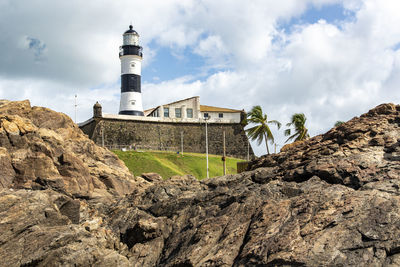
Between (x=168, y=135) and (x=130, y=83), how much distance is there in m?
11.7

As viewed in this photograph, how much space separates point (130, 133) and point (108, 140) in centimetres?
392

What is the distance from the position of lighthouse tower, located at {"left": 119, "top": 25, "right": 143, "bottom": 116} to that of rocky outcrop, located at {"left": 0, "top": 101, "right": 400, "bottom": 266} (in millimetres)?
49975

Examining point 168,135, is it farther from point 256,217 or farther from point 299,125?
point 256,217

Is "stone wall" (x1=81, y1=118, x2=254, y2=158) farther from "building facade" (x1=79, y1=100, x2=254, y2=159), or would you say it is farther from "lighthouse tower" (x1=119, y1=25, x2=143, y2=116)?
"lighthouse tower" (x1=119, y1=25, x2=143, y2=116)

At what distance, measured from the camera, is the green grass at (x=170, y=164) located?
5428 cm

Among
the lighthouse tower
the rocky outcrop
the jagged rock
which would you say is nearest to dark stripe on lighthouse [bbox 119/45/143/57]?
the lighthouse tower

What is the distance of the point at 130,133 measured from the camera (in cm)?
6625

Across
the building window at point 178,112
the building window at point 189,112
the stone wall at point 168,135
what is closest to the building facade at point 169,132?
the stone wall at point 168,135

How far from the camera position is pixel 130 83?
72.6 m

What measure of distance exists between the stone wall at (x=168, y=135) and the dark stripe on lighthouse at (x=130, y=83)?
7.79 meters

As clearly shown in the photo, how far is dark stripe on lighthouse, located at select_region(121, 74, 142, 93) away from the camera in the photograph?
72438 mm

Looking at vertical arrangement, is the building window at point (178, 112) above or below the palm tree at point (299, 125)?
above

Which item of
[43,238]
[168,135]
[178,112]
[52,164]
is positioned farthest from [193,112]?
[43,238]

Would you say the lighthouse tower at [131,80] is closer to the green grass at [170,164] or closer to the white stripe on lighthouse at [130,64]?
the white stripe on lighthouse at [130,64]
